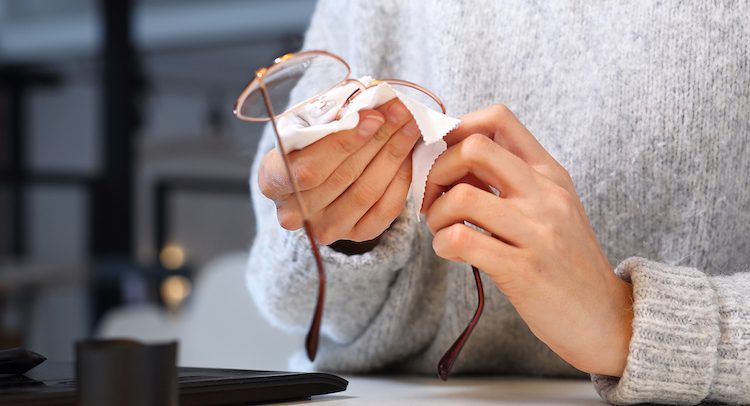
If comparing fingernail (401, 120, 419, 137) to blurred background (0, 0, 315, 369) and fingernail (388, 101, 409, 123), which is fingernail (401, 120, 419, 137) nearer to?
fingernail (388, 101, 409, 123)

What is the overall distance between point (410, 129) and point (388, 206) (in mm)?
54

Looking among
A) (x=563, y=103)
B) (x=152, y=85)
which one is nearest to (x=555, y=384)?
(x=563, y=103)

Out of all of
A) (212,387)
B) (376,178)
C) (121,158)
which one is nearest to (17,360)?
(212,387)

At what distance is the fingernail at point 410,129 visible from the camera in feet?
1.87

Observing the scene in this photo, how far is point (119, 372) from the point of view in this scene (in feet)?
1.18

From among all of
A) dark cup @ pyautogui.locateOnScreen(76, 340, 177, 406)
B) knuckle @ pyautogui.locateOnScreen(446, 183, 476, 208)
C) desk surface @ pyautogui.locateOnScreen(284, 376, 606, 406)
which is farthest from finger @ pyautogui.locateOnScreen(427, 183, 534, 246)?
dark cup @ pyautogui.locateOnScreen(76, 340, 177, 406)

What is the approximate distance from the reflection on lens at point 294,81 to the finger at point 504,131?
0.27 ft

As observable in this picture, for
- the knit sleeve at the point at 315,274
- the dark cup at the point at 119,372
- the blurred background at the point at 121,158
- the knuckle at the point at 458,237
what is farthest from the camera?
the blurred background at the point at 121,158

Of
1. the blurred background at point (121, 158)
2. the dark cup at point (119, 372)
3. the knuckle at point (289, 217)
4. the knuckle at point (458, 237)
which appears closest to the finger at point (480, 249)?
the knuckle at point (458, 237)

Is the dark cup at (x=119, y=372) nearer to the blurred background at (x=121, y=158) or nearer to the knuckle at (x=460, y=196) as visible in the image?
the knuckle at (x=460, y=196)

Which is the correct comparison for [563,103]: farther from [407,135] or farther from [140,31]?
[140,31]

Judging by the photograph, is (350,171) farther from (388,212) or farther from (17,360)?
(17,360)

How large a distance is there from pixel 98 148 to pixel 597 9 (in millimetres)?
3188

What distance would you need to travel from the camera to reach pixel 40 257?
375 centimetres
